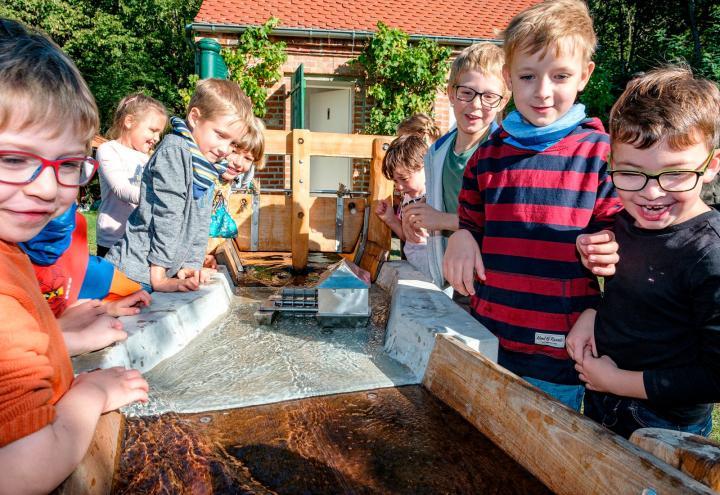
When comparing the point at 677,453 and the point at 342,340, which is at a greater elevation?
the point at 677,453

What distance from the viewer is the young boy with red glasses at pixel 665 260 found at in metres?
1.32

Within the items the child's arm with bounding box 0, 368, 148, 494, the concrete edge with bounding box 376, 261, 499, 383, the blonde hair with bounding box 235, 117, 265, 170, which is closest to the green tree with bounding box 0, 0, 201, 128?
the blonde hair with bounding box 235, 117, 265, 170

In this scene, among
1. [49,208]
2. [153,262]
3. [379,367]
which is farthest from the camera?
[153,262]

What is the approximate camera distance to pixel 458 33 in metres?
9.86

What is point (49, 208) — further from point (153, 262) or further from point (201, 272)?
point (201, 272)

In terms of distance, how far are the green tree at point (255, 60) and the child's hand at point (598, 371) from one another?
8.08m

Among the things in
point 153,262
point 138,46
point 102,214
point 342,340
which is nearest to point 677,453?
point 342,340

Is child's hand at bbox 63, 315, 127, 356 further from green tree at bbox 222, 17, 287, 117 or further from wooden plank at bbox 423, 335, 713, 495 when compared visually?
green tree at bbox 222, 17, 287, 117

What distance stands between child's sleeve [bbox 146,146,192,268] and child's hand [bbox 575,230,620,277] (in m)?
1.91

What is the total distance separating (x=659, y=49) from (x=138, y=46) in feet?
47.5

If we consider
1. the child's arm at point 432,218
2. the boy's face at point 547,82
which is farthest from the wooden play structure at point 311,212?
the boy's face at point 547,82

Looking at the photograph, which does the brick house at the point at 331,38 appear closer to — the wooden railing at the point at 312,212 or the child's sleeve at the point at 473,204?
the wooden railing at the point at 312,212

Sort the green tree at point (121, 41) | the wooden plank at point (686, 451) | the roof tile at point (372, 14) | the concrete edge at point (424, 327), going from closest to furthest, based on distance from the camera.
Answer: the wooden plank at point (686, 451) → the concrete edge at point (424, 327) → the roof tile at point (372, 14) → the green tree at point (121, 41)

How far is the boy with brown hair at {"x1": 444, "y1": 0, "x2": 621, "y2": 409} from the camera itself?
1760mm
